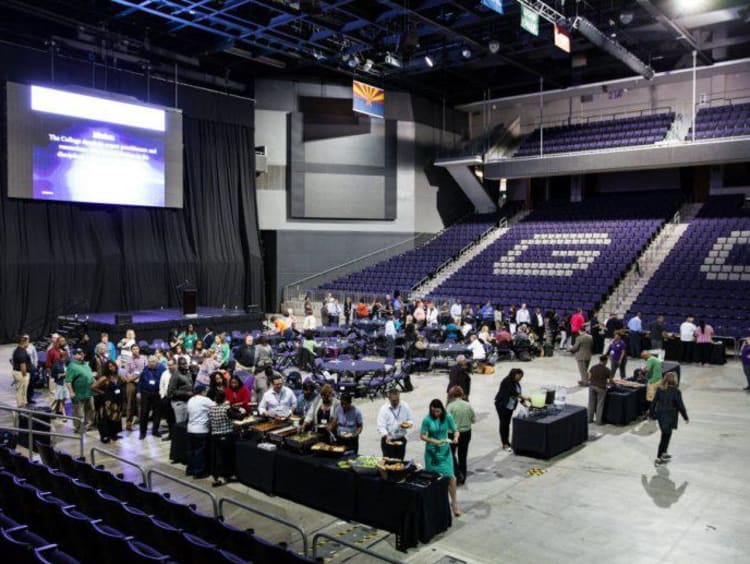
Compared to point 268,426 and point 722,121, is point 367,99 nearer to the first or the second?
point 722,121

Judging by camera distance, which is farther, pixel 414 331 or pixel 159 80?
pixel 159 80

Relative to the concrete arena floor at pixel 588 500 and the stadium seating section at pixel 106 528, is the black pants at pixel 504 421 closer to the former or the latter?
the concrete arena floor at pixel 588 500

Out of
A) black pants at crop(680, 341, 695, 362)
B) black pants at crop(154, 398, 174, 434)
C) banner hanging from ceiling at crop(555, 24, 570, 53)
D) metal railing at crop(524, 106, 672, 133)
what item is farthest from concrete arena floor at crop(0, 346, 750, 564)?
metal railing at crop(524, 106, 672, 133)

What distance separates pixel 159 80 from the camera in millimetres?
24672

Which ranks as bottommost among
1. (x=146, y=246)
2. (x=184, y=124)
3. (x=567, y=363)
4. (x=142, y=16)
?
(x=567, y=363)

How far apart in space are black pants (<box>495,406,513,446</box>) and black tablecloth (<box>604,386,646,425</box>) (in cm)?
245

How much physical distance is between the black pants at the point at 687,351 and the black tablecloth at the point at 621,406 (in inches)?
286

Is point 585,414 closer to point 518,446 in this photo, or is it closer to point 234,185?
point 518,446

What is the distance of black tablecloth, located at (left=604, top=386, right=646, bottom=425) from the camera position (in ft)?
35.8

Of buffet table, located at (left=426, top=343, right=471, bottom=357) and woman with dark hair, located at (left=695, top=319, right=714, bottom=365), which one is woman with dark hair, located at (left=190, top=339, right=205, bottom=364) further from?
woman with dark hair, located at (left=695, top=319, right=714, bottom=365)

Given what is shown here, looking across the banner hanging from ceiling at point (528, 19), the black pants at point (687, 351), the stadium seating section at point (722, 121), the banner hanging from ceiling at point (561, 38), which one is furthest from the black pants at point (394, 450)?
the stadium seating section at point (722, 121)

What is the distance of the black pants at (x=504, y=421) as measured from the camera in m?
9.23

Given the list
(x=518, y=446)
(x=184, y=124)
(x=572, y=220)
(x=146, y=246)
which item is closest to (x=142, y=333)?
(x=146, y=246)

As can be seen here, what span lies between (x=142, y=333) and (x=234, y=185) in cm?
1088
